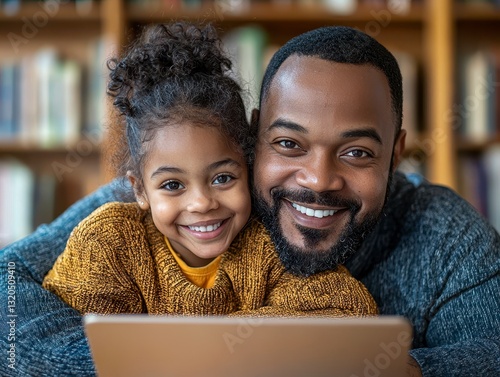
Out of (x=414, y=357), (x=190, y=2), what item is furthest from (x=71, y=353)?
(x=190, y=2)

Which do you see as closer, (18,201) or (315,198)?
(315,198)

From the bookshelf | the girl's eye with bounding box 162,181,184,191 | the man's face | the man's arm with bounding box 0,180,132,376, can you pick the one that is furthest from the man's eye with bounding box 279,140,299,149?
the bookshelf

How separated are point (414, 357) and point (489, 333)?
22 cm

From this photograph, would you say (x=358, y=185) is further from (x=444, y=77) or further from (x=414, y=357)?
(x=444, y=77)

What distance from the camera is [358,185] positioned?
1.39 m

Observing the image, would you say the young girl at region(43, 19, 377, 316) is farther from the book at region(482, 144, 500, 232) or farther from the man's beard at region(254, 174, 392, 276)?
the book at region(482, 144, 500, 232)

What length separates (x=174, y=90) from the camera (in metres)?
1.38

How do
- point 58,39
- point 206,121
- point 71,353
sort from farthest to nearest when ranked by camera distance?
1. point 58,39
2. point 206,121
3. point 71,353

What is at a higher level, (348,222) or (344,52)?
(344,52)

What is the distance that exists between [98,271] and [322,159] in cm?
46

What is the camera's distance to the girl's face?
1.35 metres

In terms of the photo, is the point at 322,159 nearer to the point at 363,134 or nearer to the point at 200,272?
the point at 363,134

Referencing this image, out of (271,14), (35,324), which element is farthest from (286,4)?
(35,324)

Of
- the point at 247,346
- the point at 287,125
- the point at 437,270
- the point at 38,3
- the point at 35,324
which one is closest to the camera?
the point at 247,346
